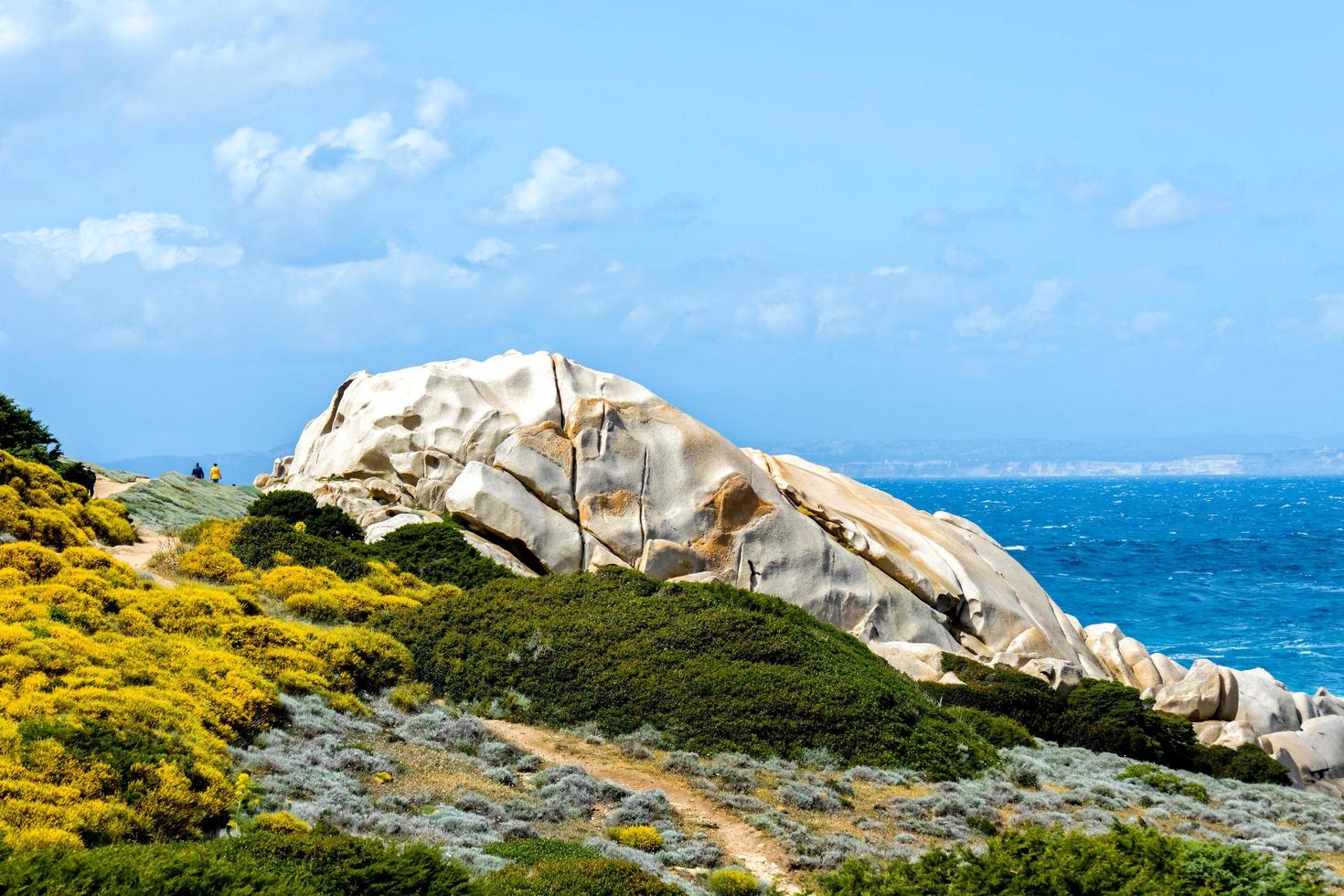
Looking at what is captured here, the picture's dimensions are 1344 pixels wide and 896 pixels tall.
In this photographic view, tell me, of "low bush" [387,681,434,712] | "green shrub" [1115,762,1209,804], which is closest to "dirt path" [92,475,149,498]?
"low bush" [387,681,434,712]

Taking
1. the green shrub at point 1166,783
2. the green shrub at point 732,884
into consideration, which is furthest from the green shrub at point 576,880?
the green shrub at point 1166,783

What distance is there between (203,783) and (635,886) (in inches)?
222

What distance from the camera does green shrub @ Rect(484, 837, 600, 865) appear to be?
14352 millimetres

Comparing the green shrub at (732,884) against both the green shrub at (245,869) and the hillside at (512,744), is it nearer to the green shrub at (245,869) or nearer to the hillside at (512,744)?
the hillside at (512,744)

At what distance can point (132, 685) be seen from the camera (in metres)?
17.2

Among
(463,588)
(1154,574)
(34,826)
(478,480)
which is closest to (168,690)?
(34,826)

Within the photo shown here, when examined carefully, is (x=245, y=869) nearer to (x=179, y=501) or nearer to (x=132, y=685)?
(x=132, y=685)

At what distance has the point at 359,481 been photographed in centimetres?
3788

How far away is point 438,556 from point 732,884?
60.9 feet

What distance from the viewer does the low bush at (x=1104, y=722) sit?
28.6 meters

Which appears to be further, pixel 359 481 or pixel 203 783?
pixel 359 481

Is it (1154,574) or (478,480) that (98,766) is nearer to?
(478,480)

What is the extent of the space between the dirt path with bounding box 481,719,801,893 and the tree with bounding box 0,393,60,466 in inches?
732

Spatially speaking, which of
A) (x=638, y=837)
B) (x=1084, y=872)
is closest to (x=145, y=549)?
(x=638, y=837)
